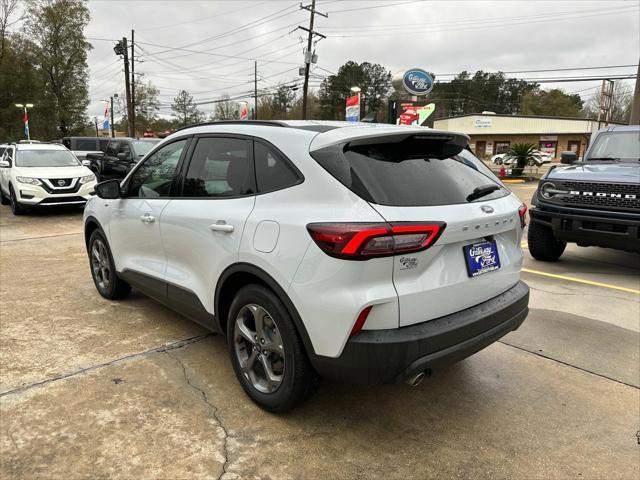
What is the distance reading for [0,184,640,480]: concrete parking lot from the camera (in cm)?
239

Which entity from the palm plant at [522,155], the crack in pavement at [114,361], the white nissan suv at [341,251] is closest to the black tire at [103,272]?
the crack in pavement at [114,361]

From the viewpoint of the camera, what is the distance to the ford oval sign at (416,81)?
17844 mm

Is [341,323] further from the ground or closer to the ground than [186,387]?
further from the ground

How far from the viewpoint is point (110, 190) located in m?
4.15

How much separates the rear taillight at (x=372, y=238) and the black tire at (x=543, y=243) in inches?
192

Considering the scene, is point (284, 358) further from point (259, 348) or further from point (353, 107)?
point (353, 107)

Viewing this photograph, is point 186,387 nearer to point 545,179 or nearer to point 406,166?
point 406,166

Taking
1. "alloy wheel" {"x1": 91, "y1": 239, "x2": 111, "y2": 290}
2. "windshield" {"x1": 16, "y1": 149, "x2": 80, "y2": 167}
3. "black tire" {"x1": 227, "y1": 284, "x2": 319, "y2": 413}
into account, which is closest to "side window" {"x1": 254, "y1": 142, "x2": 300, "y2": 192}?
"black tire" {"x1": 227, "y1": 284, "x2": 319, "y2": 413}

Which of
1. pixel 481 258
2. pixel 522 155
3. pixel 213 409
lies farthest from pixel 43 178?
pixel 522 155

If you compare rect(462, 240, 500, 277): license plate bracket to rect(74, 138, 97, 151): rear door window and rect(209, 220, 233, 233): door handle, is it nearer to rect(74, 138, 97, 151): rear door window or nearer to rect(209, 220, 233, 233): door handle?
rect(209, 220, 233, 233): door handle

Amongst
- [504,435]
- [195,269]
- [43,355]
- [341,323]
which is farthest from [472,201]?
[43,355]

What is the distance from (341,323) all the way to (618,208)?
473 cm

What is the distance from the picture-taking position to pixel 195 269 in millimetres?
3193

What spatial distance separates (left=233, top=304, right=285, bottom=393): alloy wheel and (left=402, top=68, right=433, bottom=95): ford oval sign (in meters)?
16.6
